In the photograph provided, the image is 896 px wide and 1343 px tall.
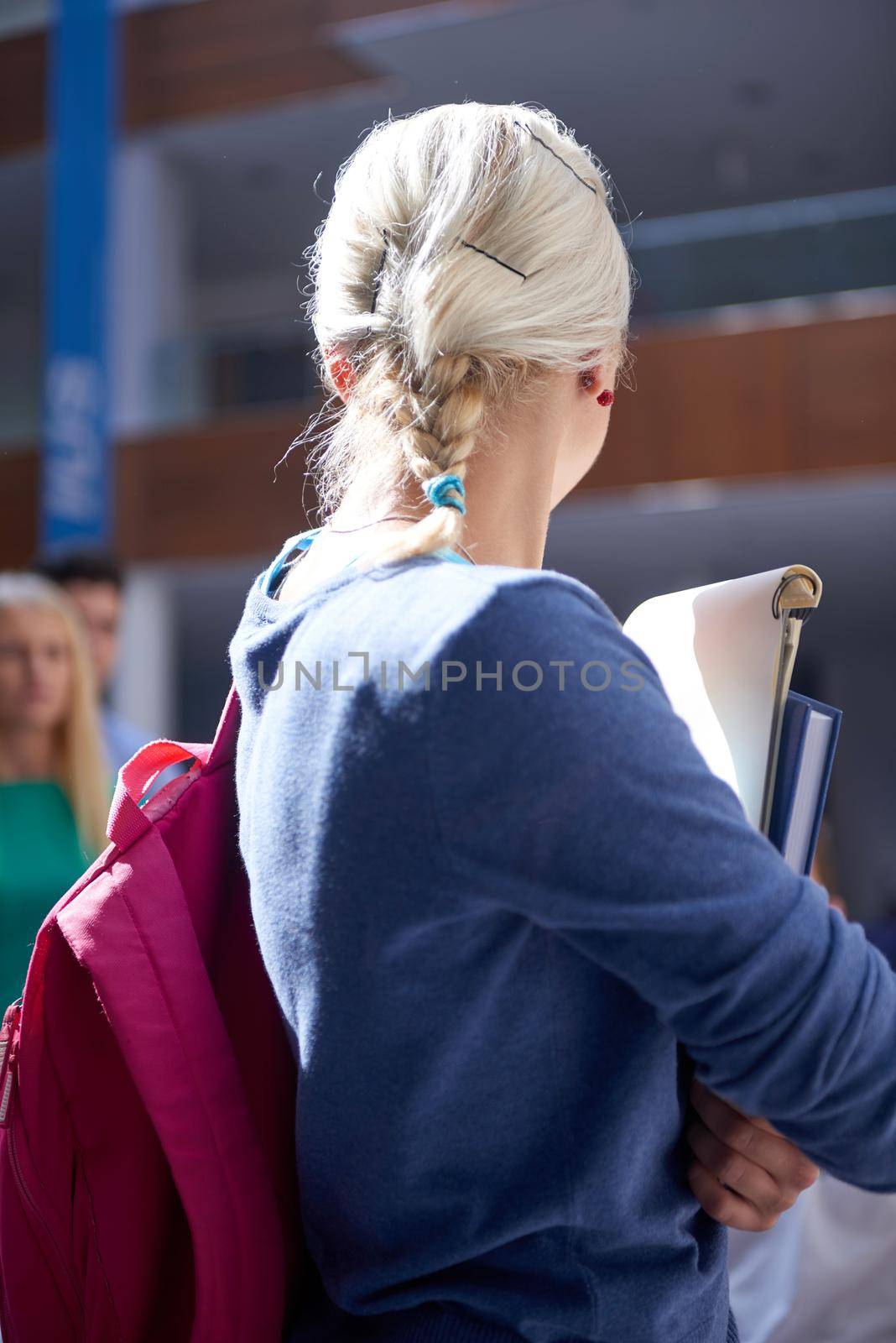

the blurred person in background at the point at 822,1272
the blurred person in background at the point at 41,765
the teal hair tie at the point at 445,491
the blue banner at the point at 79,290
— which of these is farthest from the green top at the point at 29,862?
the blue banner at the point at 79,290

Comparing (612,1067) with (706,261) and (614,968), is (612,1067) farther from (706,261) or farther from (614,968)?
(706,261)

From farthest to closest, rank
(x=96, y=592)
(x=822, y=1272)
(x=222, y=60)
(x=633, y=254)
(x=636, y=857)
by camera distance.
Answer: (x=222, y=60) < (x=633, y=254) < (x=96, y=592) < (x=822, y=1272) < (x=636, y=857)

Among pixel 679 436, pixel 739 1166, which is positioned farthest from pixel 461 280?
pixel 679 436

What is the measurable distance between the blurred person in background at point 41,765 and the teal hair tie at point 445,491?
1590mm

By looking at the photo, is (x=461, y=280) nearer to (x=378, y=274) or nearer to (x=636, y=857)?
(x=378, y=274)

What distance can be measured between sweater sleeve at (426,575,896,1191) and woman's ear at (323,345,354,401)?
Answer: 11.1 inches

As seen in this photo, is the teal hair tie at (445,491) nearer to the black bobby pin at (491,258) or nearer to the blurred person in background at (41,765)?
the black bobby pin at (491,258)

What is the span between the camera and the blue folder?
771 mm

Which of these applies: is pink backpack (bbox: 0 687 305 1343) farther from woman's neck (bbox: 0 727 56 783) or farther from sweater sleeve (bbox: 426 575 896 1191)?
woman's neck (bbox: 0 727 56 783)

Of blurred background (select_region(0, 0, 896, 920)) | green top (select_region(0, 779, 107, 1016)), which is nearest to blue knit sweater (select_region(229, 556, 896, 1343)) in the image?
green top (select_region(0, 779, 107, 1016))

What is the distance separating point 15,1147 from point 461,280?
0.57 m

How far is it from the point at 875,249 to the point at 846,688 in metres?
4.22

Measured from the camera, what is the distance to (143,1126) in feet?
2.65

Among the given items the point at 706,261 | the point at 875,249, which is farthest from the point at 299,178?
the point at 875,249
